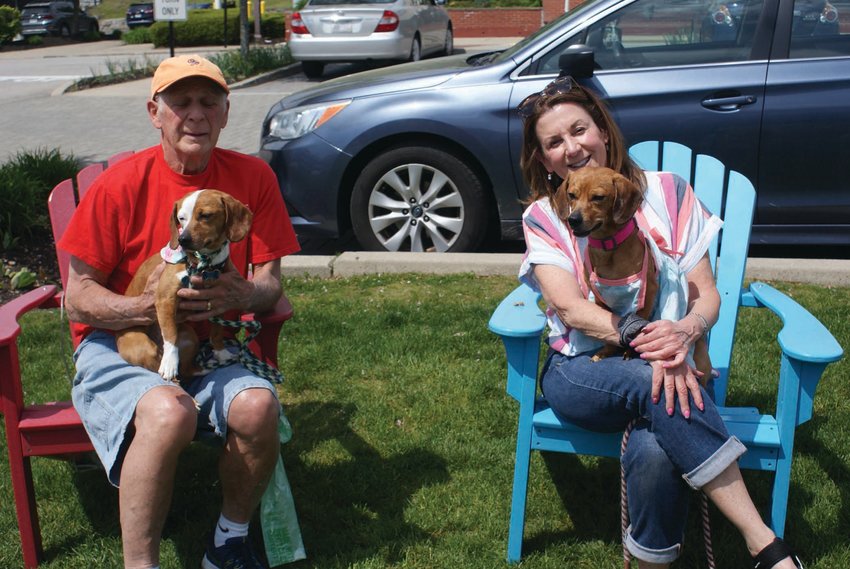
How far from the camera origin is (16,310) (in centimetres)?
323

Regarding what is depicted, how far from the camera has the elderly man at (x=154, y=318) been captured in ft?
9.26

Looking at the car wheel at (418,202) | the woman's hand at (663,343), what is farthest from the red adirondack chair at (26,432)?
the car wheel at (418,202)

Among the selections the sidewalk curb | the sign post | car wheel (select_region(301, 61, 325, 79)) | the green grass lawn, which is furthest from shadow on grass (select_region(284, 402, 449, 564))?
car wheel (select_region(301, 61, 325, 79))

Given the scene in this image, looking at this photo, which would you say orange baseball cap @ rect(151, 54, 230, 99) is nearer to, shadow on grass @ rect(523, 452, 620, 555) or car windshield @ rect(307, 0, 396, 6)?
shadow on grass @ rect(523, 452, 620, 555)

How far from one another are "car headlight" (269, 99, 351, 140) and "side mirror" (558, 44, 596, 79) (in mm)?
1391

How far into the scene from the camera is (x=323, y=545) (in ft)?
10.9

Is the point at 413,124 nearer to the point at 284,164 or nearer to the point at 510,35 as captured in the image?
the point at 284,164

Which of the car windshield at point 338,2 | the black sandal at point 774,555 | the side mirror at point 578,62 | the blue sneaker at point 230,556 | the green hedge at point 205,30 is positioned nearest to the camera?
the black sandal at point 774,555

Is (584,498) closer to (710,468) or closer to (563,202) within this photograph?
(710,468)

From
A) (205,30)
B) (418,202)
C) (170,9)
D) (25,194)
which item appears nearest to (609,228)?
(418,202)

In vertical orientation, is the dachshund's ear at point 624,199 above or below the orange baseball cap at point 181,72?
below

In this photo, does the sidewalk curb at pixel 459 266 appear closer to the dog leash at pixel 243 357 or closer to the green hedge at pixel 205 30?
the dog leash at pixel 243 357

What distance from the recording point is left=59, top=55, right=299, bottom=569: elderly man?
2.82 metres

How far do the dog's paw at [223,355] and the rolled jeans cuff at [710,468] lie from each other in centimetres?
146
